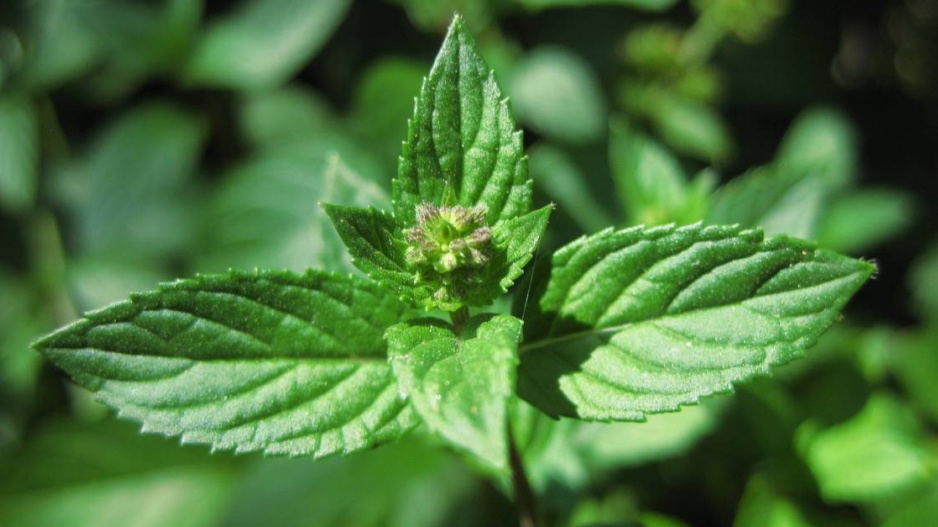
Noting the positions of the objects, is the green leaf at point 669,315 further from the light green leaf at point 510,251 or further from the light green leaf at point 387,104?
the light green leaf at point 387,104

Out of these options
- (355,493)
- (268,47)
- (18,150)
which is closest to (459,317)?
(355,493)

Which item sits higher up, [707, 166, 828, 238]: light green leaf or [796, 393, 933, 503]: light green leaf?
[707, 166, 828, 238]: light green leaf

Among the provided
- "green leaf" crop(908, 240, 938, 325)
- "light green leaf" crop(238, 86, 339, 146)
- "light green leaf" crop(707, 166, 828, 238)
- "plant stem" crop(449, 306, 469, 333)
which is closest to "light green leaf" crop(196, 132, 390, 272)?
"light green leaf" crop(238, 86, 339, 146)

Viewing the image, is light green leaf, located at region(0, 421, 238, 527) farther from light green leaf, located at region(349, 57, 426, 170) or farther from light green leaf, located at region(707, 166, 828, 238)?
light green leaf, located at region(707, 166, 828, 238)

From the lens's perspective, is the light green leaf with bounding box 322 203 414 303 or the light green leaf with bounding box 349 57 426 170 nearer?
the light green leaf with bounding box 322 203 414 303

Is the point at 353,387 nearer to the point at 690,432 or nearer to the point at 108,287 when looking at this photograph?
the point at 690,432

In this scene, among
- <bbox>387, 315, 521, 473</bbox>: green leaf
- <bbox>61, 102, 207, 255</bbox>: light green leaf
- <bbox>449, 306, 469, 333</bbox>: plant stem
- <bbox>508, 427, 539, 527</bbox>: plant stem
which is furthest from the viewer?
<bbox>61, 102, 207, 255</bbox>: light green leaf

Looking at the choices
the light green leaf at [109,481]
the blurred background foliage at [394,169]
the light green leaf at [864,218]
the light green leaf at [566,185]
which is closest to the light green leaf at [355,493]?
the blurred background foliage at [394,169]

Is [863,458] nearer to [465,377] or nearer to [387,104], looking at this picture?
[465,377]
